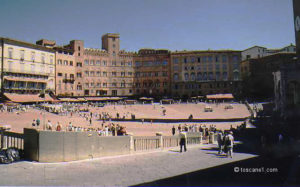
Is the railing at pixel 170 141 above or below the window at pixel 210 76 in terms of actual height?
below

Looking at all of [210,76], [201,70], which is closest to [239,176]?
[210,76]

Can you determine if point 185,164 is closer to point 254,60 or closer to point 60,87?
point 60,87

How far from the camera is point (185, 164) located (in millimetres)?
10602

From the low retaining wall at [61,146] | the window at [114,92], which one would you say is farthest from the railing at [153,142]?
the window at [114,92]

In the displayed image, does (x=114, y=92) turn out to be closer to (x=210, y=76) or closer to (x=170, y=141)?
(x=210, y=76)

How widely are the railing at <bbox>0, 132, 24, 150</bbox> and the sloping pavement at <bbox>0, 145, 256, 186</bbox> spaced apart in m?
1.40

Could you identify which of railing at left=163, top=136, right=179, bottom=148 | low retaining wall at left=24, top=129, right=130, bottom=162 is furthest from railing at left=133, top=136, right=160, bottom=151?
low retaining wall at left=24, top=129, right=130, bottom=162

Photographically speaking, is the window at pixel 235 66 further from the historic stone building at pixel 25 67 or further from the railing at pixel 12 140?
the railing at pixel 12 140

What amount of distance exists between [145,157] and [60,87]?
190ft

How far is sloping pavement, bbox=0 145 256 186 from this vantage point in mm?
8227

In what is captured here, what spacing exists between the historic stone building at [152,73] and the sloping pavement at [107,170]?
2657 inches

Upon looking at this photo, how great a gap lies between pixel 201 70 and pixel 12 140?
233 ft

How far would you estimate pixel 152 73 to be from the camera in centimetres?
7969

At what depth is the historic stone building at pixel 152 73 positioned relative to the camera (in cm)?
7944
